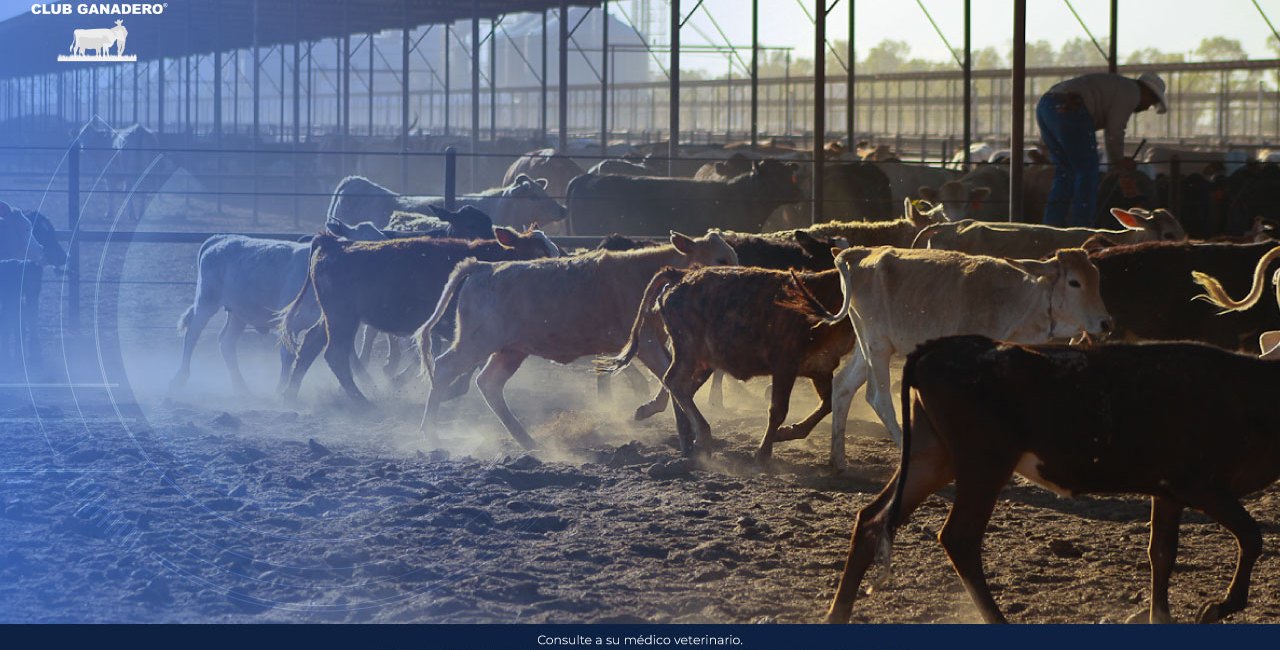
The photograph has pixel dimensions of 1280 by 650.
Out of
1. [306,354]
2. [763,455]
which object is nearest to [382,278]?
[306,354]

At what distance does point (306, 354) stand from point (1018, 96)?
676cm

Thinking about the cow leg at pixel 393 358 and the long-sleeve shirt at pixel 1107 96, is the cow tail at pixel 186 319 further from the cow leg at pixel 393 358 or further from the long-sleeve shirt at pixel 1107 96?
the long-sleeve shirt at pixel 1107 96

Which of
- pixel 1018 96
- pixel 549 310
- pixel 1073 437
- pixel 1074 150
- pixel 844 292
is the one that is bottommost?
pixel 1073 437

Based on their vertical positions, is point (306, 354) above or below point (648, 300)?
below

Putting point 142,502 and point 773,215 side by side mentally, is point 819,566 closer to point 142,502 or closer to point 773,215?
point 142,502

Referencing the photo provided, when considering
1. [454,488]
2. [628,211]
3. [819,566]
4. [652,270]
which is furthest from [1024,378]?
[628,211]

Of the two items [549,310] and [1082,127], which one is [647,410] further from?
[1082,127]

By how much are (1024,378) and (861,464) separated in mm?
3346

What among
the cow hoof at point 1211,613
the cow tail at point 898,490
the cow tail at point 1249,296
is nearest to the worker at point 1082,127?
the cow tail at point 1249,296

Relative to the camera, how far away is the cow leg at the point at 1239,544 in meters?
4.62

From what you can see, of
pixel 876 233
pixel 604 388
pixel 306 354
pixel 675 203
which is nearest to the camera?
pixel 604 388

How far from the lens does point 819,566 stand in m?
5.59

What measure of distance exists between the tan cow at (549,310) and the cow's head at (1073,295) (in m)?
2.65

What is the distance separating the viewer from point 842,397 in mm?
7895
